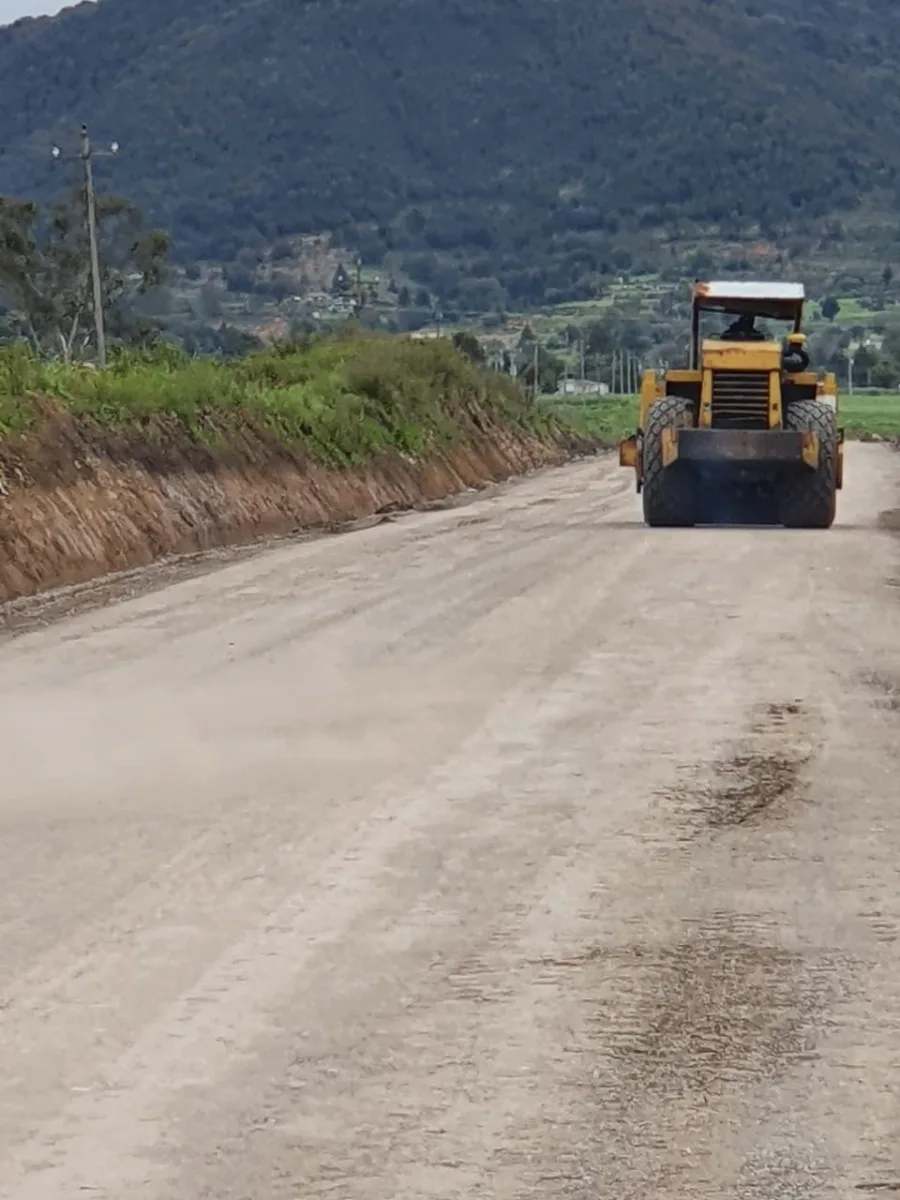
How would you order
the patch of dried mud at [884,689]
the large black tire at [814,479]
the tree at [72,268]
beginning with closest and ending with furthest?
1. the patch of dried mud at [884,689]
2. the large black tire at [814,479]
3. the tree at [72,268]

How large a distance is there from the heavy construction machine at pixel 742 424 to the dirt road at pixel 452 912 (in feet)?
32.8

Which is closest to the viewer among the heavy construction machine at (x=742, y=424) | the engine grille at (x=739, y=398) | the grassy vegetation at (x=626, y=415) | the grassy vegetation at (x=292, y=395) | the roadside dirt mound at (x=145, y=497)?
the roadside dirt mound at (x=145, y=497)

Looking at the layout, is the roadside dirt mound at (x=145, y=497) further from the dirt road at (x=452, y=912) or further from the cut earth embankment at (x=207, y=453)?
the dirt road at (x=452, y=912)

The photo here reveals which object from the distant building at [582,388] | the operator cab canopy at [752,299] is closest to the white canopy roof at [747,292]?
the operator cab canopy at [752,299]

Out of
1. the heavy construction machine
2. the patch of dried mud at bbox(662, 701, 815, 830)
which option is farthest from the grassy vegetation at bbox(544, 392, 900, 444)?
the patch of dried mud at bbox(662, 701, 815, 830)

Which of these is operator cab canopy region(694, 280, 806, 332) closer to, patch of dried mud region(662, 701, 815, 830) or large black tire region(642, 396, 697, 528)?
large black tire region(642, 396, 697, 528)

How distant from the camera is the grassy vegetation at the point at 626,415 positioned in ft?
267

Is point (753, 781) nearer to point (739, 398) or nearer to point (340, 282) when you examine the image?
point (739, 398)

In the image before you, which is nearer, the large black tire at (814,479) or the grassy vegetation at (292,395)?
the large black tire at (814,479)

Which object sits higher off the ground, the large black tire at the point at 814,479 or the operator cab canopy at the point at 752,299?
Answer: the operator cab canopy at the point at 752,299

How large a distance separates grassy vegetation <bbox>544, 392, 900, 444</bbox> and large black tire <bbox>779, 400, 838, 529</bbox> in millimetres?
41893

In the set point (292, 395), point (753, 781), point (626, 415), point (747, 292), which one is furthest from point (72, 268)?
point (753, 781)

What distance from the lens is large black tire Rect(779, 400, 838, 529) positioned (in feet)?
81.5

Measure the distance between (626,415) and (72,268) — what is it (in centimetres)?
4042
